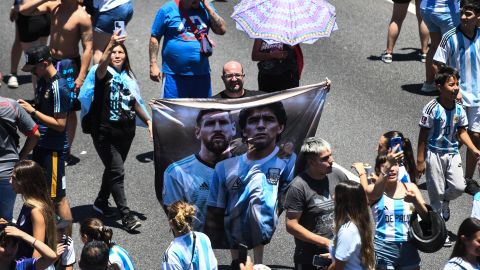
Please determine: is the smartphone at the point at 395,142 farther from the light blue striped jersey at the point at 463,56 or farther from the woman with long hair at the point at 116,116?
the light blue striped jersey at the point at 463,56

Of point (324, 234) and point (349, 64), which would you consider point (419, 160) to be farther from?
point (349, 64)

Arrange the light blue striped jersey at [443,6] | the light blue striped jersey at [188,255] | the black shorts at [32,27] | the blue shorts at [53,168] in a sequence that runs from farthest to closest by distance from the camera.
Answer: the black shorts at [32,27], the light blue striped jersey at [443,6], the blue shorts at [53,168], the light blue striped jersey at [188,255]

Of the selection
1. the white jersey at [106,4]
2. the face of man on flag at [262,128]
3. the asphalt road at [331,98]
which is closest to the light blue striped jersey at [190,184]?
the face of man on flag at [262,128]

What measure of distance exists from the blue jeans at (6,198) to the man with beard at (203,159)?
1391 mm

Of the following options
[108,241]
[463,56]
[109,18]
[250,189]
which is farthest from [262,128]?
[109,18]

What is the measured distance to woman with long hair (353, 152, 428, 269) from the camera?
27.7 ft

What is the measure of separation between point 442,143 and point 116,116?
3173mm

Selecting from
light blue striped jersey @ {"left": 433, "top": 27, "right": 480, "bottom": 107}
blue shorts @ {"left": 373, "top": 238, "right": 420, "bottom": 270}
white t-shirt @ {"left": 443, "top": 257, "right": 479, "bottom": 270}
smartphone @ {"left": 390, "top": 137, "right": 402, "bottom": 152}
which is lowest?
blue shorts @ {"left": 373, "top": 238, "right": 420, "bottom": 270}

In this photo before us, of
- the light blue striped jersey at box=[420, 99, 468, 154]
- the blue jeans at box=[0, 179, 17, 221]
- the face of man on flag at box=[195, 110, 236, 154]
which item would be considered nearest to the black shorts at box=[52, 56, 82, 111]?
the blue jeans at box=[0, 179, 17, 221]

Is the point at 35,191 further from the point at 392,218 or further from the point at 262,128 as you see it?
the point at 392,218

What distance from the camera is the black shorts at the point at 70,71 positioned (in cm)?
1178

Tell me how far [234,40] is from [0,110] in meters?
6.62

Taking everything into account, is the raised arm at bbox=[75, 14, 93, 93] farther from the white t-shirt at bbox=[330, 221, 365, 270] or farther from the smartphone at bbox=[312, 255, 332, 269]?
the white t-shirt at bbox=[330, 221, 365, 270]

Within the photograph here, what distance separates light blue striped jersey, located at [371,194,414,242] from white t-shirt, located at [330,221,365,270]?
2.63 feet
